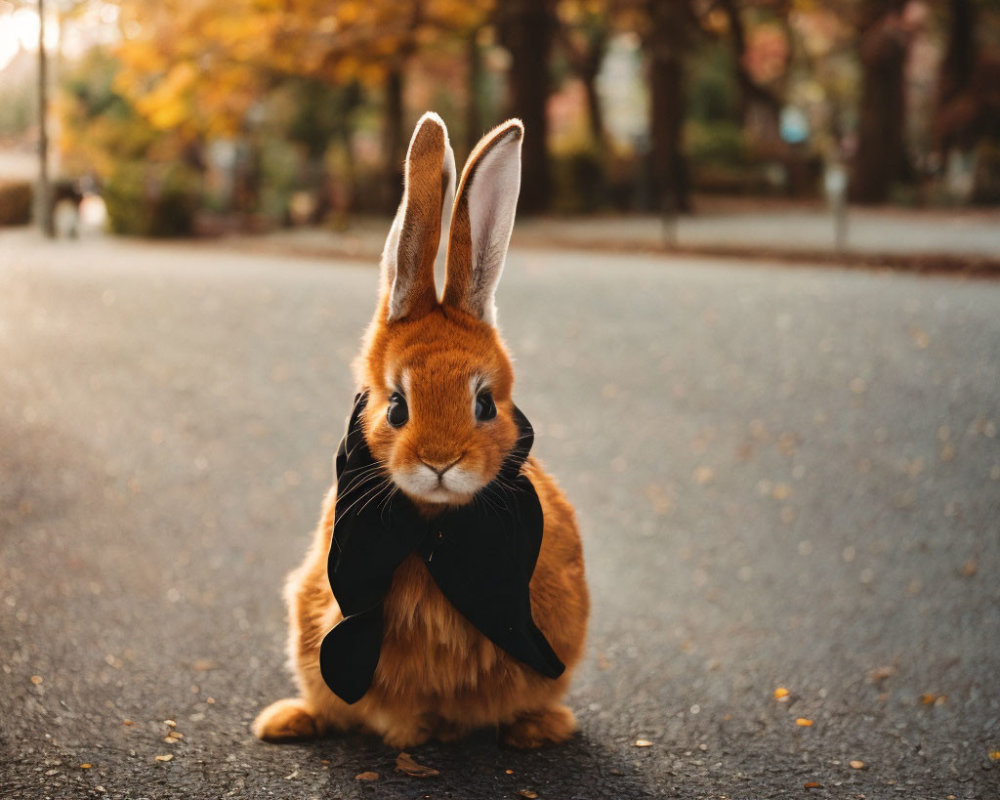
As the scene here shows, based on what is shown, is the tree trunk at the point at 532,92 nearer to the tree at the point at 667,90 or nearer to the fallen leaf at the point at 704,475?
the tree at the point at 667,90

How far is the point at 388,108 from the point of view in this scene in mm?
22891

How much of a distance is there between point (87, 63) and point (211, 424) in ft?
55.0

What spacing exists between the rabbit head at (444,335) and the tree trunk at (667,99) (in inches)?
642

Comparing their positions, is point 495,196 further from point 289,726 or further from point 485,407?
point 289,726

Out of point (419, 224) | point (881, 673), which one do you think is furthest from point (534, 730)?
point (881, 673)

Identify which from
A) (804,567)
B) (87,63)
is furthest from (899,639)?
(87,63)

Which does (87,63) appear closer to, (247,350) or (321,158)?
(321,158)

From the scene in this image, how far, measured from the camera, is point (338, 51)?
1698cm

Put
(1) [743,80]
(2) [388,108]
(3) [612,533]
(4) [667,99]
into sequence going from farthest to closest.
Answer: (1) [743,80], (2) [388,108], (4) [667,99], (3) [612,533]

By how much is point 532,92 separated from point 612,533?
16.8m

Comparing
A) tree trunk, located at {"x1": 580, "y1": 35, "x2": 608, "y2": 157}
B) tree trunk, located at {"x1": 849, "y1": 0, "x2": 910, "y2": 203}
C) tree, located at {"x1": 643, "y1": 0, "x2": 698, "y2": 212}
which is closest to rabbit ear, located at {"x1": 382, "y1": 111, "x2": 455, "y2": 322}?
tree, located at {"x1": 643, "y1": 0, "x2": 698, "y2": 212}

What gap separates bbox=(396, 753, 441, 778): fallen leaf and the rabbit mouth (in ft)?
3.20

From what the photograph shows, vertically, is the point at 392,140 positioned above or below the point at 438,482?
above

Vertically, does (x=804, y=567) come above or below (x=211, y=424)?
below
